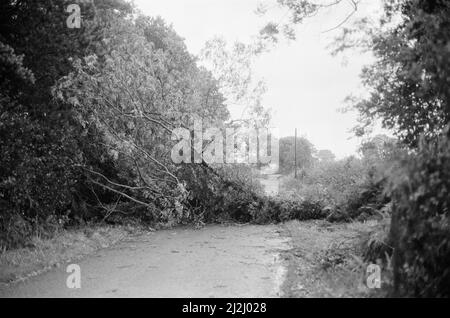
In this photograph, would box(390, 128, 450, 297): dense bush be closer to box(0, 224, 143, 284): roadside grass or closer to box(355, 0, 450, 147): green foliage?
box(355, 0, 450, 147): green foliage

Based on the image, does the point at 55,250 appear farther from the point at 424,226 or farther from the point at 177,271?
the point at 424,226

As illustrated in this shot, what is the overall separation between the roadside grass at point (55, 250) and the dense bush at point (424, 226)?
6895 millimetres

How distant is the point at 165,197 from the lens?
1449cm

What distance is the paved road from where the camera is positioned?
6965 mm

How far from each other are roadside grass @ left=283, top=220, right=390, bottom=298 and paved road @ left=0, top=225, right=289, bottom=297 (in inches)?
13.3

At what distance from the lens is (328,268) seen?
776 cm

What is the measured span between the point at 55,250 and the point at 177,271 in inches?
138

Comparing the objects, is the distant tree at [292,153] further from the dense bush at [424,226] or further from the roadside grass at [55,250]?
the dense bush at [424,226]

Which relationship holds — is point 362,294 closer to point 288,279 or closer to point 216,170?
point 288,279

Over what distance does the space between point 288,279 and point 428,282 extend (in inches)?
95.5

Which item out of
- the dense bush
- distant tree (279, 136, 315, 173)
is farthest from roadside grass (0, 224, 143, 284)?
distant tree (279, 136, 315, 173)
